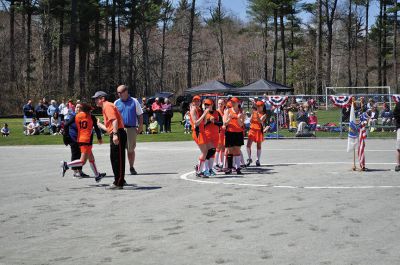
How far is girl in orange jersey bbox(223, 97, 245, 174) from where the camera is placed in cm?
1471

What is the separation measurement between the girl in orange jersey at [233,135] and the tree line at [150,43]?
38.8 metres

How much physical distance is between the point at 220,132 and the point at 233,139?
1.95ft

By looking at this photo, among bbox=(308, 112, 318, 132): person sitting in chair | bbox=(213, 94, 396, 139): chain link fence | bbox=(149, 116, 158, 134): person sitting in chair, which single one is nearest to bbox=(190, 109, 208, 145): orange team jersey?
bbox=(213, 94, 396, 139): chain link fence

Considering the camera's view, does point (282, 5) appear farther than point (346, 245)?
Yes

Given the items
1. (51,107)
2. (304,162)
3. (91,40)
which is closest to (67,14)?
(91,40)

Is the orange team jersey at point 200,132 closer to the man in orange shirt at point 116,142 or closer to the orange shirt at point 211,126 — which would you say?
the orange shirt at point 211,126

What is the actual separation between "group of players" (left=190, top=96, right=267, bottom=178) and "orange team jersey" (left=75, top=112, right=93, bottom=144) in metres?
2.23

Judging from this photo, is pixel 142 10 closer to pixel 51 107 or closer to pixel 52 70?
pixel 52 70

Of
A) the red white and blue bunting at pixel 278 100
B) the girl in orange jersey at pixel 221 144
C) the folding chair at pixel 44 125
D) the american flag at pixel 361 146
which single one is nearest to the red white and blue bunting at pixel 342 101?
the red white and blue bunting at pixel 278 100

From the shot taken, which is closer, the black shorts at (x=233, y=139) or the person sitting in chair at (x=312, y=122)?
the black shorts at (x=233, y=139)

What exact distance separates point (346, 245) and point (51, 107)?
89.5ft

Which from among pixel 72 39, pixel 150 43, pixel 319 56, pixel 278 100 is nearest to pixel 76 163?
pixel 278 100

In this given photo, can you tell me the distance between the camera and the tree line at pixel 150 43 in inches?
2254

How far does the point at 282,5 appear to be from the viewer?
2692 inches
